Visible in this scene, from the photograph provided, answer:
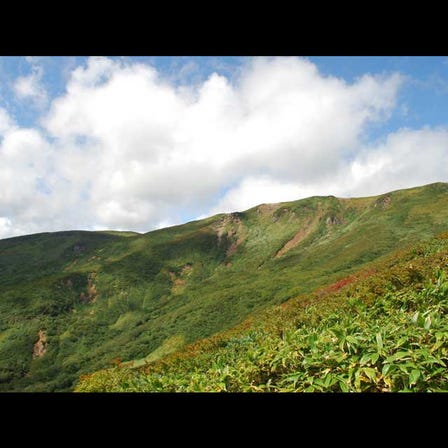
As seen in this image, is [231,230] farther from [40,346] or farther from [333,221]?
[40,346]

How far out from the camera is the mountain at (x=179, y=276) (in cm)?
6375

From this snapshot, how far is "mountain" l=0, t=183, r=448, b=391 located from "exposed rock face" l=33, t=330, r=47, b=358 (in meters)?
0.21

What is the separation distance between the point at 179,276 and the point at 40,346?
51022 millimetres

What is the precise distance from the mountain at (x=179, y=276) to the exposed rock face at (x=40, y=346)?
0.69ft

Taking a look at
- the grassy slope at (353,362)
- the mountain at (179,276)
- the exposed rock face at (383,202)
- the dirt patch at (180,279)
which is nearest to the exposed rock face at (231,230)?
the mountain at (179,276)

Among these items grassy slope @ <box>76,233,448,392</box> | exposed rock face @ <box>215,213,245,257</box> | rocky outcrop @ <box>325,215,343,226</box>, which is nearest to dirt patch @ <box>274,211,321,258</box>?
rocky outcrop @ <box>325,215,343,226</box>

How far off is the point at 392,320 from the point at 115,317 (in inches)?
4015

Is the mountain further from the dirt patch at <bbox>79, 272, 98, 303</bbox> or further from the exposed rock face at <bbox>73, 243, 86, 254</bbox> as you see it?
the exposed rock face at <bbox>73, 243, 86, 254</bbox>

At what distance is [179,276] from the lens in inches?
4973

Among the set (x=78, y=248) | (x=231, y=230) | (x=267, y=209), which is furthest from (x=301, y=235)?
(x=78, y=248)
